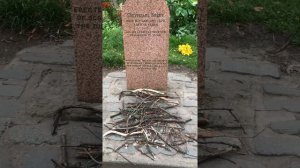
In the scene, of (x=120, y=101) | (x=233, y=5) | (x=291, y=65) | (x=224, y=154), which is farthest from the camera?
(x=233, y=5)

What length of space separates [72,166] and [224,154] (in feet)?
3.44

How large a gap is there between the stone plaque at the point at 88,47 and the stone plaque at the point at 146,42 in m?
0.55

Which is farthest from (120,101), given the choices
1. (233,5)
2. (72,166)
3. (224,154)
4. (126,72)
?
(233,5)

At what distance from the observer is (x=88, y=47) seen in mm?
4375

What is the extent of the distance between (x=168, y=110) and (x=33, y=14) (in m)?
2.91

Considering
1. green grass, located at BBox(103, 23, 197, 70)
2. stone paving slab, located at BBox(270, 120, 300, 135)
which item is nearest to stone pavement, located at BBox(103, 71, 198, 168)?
green grass, located at BBox(103, 23, 197, 70)

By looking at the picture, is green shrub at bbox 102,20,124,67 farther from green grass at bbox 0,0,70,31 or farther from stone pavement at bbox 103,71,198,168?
green grass at bbox 0,0,70,31

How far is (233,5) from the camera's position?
21.4ft

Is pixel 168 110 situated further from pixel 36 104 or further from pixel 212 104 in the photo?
pixel 36 104

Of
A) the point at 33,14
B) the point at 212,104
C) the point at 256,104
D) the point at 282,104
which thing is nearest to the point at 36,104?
the point at 212,104

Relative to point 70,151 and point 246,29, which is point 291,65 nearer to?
point 246,29

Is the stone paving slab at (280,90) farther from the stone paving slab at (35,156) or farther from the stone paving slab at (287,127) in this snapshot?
the stone paving slab at (35,156)

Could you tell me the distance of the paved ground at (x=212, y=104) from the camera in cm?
406

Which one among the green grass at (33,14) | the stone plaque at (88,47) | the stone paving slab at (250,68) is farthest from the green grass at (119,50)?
the green grass at (33,14)
